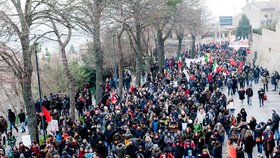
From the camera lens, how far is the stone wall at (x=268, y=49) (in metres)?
39.0

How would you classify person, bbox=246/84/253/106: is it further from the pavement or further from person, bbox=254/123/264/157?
person, bbox=254/123/264/157

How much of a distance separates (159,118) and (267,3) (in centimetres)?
8588

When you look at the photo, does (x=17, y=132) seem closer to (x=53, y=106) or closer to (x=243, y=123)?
(x=53, y=106)

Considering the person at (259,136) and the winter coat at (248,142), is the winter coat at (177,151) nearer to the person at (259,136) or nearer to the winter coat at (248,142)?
the winter coat at (248,142)

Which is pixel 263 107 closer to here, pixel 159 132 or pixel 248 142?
pixel 248 142

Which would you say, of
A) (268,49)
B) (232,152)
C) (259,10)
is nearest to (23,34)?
(232,152)

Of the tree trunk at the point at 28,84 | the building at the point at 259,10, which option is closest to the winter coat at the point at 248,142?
the tree trunk at the point at 28,84

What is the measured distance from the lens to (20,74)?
731 inches

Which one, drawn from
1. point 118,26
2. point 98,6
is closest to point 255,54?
point 118,26

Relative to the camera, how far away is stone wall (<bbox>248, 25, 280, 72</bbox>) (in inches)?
1534

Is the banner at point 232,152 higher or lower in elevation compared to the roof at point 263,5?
lower

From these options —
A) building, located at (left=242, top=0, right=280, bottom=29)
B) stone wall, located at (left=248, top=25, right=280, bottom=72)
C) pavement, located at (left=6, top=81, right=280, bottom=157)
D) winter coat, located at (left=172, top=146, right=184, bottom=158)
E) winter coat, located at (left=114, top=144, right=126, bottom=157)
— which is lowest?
pavement, located at (left=6, top=81, right=280, bottom=157)

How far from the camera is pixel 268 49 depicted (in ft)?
143

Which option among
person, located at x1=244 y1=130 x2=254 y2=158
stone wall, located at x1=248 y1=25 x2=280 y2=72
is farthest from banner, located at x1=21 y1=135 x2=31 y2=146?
stone wall, located at x1=248 y1=25 x2=280 y2=72
